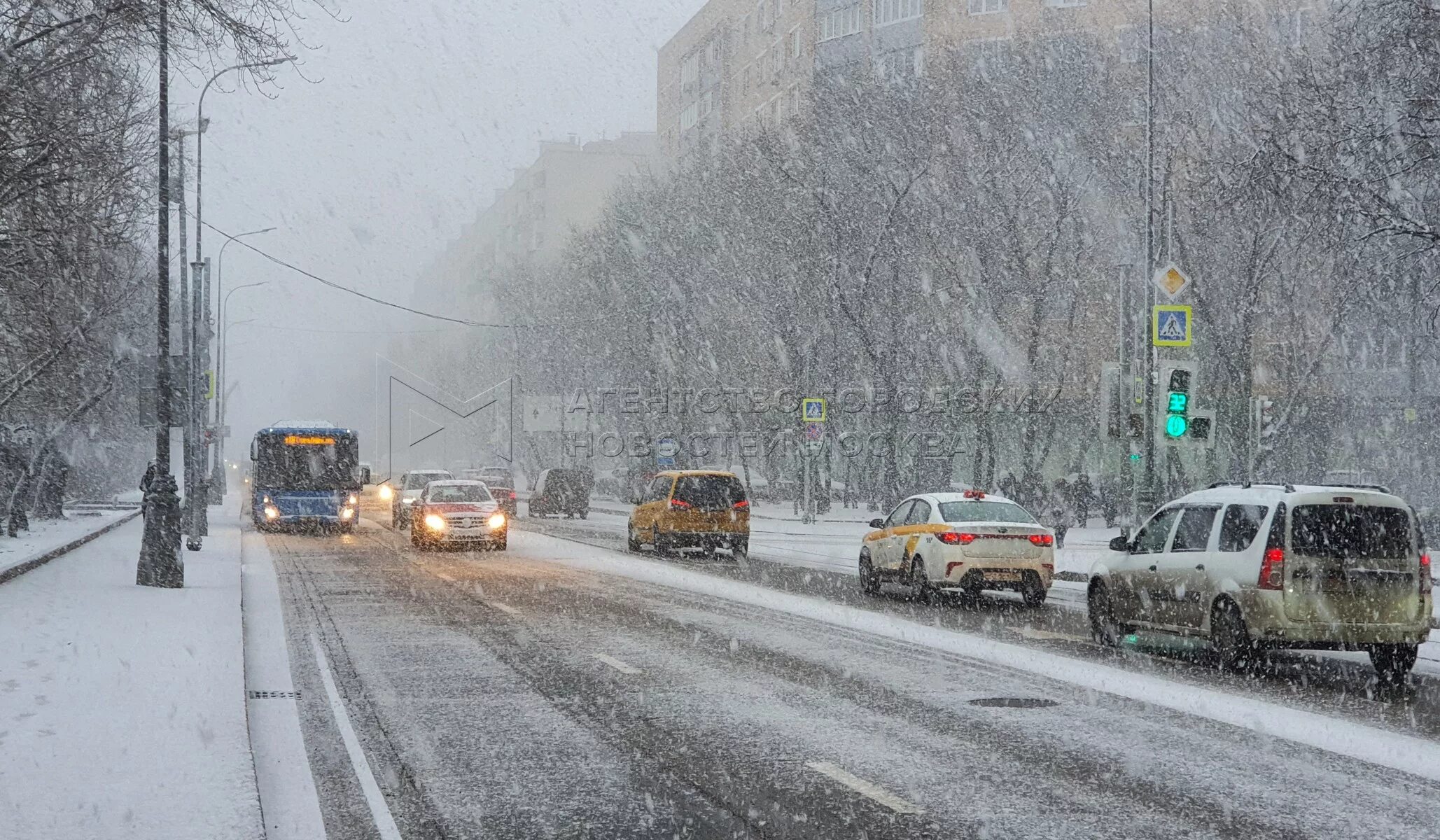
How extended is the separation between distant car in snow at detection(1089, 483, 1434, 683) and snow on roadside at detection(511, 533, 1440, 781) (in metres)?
1.11

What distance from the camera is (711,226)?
5888 cm

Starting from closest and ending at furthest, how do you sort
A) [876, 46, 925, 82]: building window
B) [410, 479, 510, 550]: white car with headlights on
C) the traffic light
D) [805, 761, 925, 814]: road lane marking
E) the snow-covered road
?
the snow-covered road < [805, 761, 925, 814]: road lane marking < the traffic light < [410, 479, 510, 550]: white car with headlights on < [876, 46, 925, 82]: building window

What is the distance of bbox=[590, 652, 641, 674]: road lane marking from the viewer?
43.8 feet

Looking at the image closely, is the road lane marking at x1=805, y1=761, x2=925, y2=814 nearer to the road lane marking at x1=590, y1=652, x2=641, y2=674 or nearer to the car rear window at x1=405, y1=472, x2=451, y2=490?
the road lane marking at x1=590, y1=652, x2=641, y2=674

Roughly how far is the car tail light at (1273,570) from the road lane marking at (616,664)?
554 centimetres

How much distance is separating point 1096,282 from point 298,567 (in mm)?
33257

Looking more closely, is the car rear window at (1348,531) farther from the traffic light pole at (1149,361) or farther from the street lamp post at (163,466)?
the street lamp post at (163,466)

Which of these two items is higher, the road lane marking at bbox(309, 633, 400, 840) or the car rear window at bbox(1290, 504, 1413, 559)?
the car rear window at bbox(1290, 504, 1413, 559)

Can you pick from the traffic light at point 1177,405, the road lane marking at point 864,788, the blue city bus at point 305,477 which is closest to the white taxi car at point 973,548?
the traffic light at point 1177,405

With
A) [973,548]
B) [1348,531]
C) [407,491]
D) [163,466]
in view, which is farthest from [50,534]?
[1348,531]

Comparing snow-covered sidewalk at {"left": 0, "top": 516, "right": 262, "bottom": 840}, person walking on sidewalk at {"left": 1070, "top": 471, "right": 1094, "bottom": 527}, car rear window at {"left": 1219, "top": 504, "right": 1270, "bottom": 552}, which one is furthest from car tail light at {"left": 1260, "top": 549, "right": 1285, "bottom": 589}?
person walking on sidewalk at {"left": 1070, "top": 471, "right": 1094, "bottom": 527}

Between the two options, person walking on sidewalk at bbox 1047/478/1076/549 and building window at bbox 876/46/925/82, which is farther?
building window at bbox 876/46/925/82

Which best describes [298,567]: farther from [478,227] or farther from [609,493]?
[478,227]

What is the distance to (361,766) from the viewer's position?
912 cm
